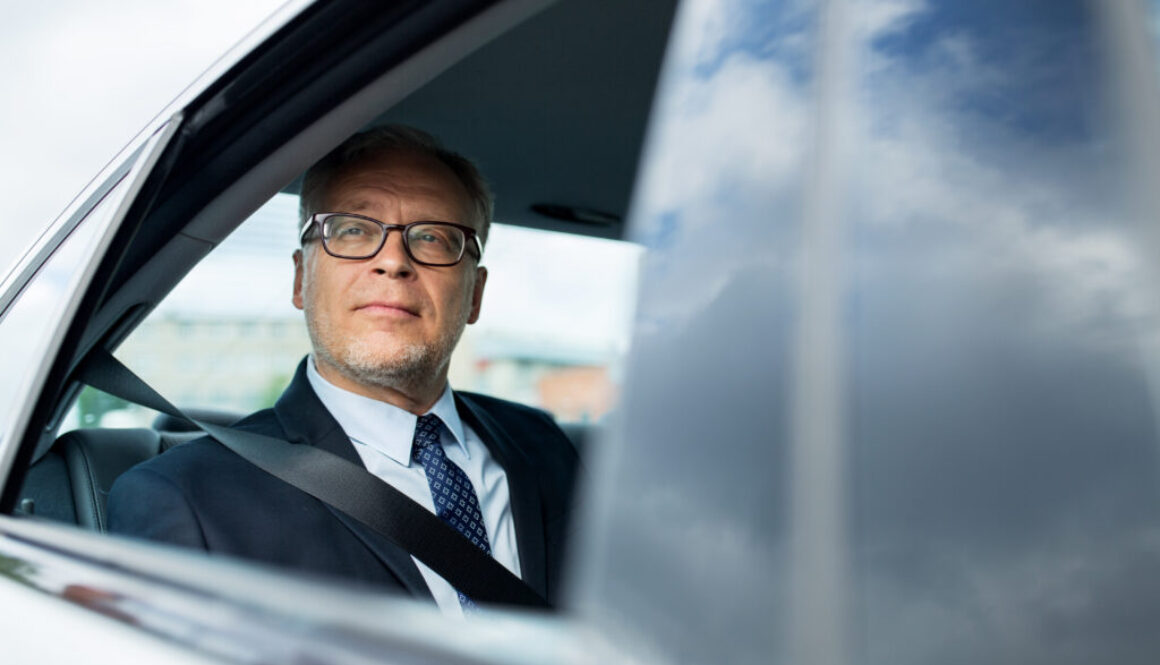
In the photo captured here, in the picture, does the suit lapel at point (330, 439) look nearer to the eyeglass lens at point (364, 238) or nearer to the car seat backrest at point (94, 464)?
the eyeglass lens at point (364, 238)

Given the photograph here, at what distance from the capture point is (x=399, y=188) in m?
2.38

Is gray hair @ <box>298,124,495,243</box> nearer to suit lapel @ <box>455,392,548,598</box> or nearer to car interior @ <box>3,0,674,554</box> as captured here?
car interior @ <box>3,0,674,554</box>

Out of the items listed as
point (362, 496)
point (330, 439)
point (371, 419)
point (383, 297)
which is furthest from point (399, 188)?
point (362, 496)

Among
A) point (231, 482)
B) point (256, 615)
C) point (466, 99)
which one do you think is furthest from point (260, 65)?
point (466, 99)

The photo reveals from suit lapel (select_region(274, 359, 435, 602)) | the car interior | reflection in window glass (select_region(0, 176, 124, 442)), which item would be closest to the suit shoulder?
the car interior

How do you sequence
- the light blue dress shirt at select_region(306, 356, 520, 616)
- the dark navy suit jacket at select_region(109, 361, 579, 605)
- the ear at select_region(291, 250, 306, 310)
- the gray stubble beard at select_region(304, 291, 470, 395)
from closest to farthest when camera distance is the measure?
the dark navy suit jacket at select_region(109, 361, 579, 605)
the light blue dress shirt at select_region(306, 356, 520, 616)
the gray stubble beard at select_region(304, 291, 470, 395)
the ear at select_region(291, 250, 306, 310)

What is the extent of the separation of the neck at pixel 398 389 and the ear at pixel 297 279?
0.26 meters

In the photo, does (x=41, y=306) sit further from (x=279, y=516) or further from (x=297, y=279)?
(x=297, y=279)

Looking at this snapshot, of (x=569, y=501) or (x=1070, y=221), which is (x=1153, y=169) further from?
(x=569, y=501)

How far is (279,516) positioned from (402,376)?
1.94ft

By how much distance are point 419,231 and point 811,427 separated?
193 cm

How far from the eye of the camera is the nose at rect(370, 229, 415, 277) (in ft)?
7.54

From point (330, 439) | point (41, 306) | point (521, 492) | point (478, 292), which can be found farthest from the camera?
point (478, 292)

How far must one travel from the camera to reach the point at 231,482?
185cm
